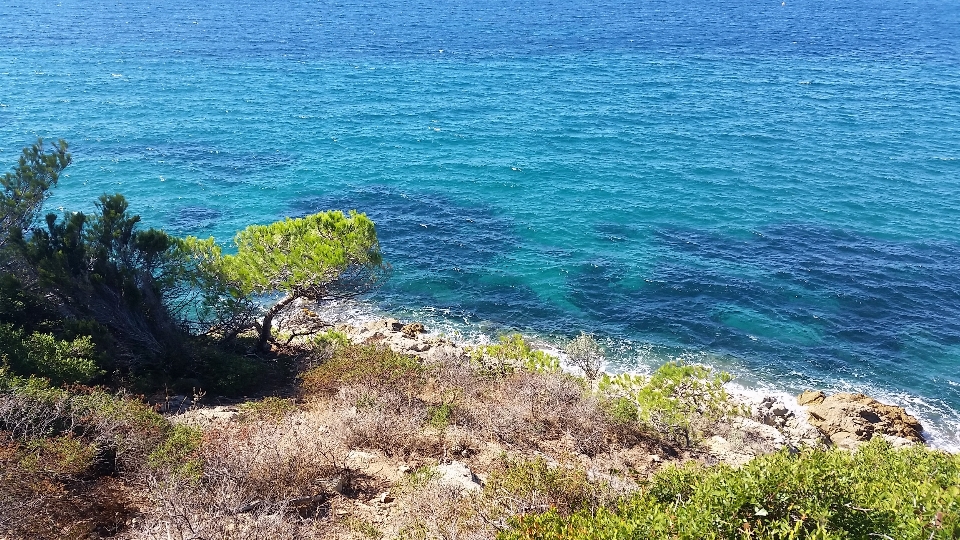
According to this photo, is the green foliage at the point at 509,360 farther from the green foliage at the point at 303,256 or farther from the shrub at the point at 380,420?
the green foliage at the point at 303,256

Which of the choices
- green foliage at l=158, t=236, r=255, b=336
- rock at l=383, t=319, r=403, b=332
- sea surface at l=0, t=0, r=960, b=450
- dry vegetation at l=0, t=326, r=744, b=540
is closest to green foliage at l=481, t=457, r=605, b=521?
dry vegetation at l=0, t=326, r=744, b=540

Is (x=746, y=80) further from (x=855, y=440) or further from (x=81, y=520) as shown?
(x=81, y=520)

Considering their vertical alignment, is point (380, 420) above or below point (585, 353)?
above

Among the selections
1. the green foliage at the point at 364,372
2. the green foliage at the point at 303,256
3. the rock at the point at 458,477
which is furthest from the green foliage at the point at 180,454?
the green foliage at the point at 303,256

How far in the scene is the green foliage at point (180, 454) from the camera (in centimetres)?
1366

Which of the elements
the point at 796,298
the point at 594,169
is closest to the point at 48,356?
the point at 796,298

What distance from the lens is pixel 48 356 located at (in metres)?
19.6

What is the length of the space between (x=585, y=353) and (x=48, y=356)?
2205 cm

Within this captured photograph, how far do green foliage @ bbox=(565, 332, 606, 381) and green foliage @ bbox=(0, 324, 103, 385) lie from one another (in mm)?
20024

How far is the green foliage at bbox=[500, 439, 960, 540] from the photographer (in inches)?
357

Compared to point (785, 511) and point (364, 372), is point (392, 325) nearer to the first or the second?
point (364, 372)

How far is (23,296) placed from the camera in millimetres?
22188

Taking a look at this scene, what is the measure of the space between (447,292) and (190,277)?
16.6 meters

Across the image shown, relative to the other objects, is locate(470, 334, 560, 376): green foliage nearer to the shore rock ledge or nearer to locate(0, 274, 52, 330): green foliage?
the shore rock ledge
